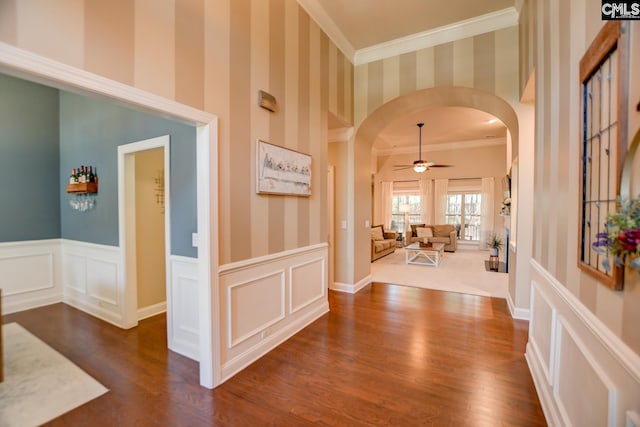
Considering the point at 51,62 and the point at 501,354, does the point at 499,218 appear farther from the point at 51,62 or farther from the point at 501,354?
the point at 51,62

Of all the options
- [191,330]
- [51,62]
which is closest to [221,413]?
[191,330]

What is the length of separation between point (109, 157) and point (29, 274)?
7.38 feet

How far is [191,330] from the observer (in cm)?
264

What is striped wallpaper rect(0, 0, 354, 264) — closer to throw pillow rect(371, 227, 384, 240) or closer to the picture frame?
the picture frame

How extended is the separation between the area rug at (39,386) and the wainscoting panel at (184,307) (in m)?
0.64

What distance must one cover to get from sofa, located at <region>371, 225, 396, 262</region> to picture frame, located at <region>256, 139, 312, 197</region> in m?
4.51

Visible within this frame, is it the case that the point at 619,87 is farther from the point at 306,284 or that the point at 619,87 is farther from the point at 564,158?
the point at 306,284

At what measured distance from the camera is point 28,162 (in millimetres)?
3953

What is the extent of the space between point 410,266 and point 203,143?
5.71m

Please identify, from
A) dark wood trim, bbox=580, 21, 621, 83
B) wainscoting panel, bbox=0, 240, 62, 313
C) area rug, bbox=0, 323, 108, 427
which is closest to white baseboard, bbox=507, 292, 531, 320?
dark wood trim, bbox=580, 21, 621, 83

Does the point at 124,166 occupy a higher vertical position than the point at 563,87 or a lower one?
lower

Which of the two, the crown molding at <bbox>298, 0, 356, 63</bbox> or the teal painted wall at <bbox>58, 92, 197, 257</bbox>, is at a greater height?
the crown molding at <bbox>298, 0, 356, 63</bbox>

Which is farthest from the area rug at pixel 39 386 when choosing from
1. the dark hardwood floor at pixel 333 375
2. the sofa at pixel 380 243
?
the sofa at pixel 380 243

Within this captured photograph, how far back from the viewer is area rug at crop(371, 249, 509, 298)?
189 inches
